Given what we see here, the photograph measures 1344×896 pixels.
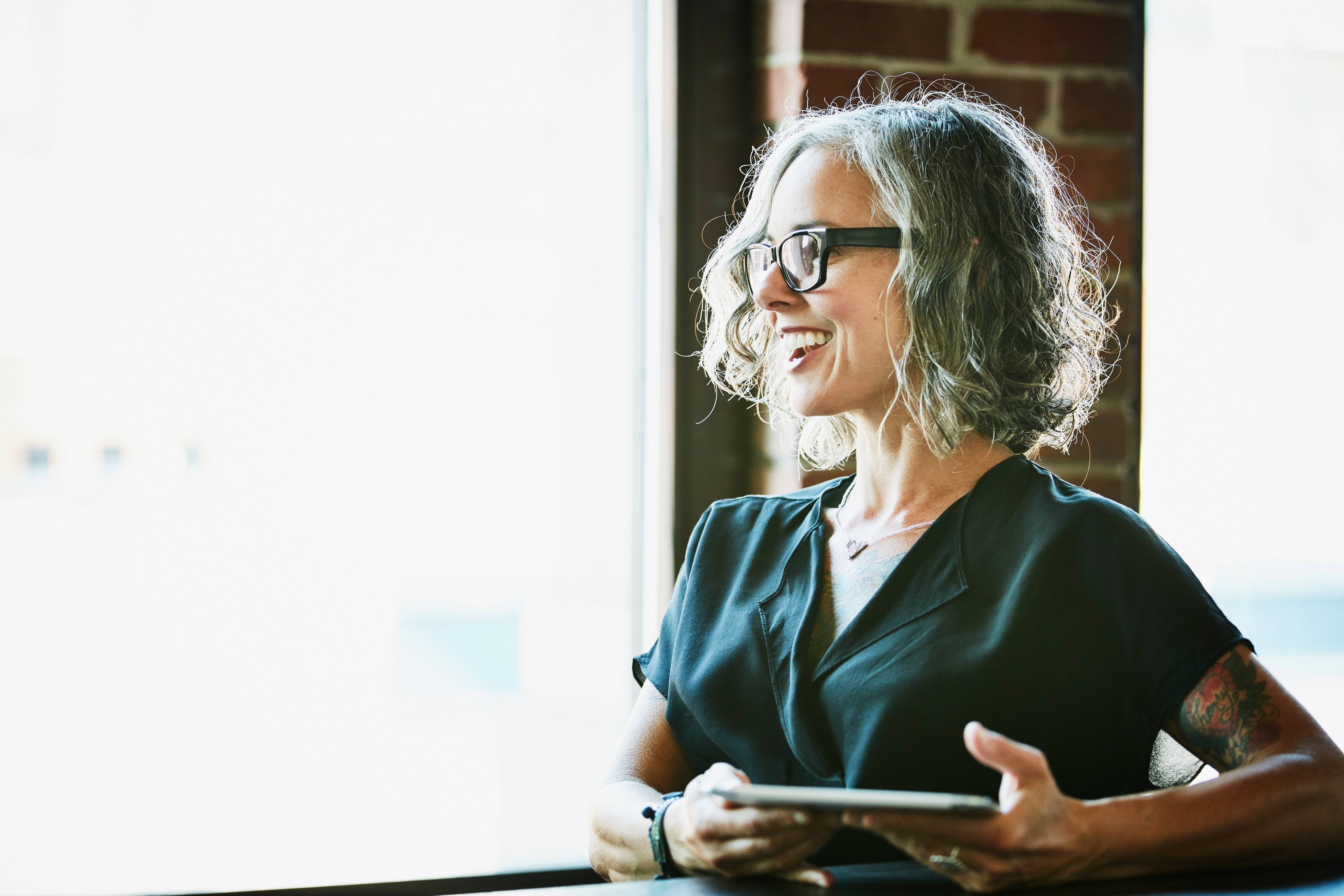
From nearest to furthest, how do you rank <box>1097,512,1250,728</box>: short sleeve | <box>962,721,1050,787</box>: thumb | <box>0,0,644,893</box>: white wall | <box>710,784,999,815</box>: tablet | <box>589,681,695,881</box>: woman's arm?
<box>710,784,999,815</box>: tablet
<box>962,721,1050,787</box>: thumb
<box>1097,512,1250,728</box>: short sleeve
<box>589,681,695,881</box>: woman's arm
<box>0,0,644,893</box>: white wall

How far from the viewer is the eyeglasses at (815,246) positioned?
1.30m

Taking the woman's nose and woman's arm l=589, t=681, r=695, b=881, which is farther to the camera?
the woman's nose

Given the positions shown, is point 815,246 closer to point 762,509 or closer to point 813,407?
point 813,407

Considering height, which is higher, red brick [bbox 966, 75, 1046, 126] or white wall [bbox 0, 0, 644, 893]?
red brick [bbox 966, 75, 1046, 126]

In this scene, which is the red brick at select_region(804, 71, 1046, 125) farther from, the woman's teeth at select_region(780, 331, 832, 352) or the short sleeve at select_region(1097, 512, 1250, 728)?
the short sleeve at select_region(1097, 512, 1250, 728)

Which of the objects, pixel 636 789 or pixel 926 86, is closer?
pixel 636 789

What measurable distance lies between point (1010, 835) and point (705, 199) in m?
1.22

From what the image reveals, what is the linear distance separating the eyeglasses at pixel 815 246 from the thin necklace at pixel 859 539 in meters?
0.29

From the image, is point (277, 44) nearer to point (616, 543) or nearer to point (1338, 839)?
point (616, 543)

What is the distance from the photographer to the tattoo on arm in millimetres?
1033

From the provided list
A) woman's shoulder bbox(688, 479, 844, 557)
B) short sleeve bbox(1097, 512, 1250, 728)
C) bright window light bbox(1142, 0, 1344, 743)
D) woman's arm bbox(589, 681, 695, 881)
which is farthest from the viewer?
bright window light bbox(1142, 0, 1344, 743)

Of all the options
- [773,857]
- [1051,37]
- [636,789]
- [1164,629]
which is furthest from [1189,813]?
[1051,37]

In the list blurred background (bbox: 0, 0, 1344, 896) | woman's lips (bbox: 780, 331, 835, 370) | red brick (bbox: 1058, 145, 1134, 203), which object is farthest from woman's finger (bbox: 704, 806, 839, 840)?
red brick (bbox: 1058, 145, 1134, 203)

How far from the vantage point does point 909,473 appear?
4.38 ft
